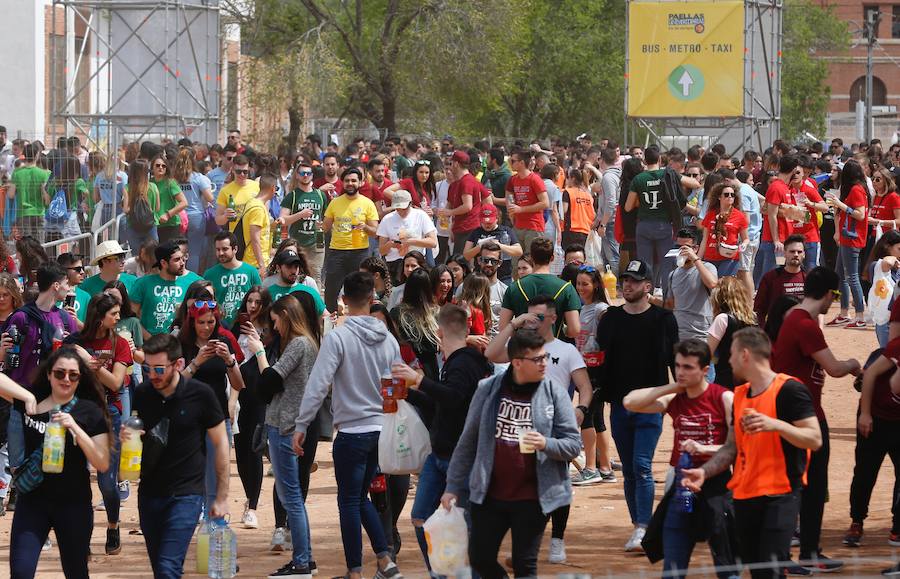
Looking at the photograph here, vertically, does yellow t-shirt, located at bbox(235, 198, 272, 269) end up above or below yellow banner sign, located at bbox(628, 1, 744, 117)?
below

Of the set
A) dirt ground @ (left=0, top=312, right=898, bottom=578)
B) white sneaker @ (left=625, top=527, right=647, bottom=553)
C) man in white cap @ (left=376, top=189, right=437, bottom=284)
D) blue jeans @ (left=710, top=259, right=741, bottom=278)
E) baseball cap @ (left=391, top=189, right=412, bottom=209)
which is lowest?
dirt ground @ (left=0, top=312, right=898, bottom=578)

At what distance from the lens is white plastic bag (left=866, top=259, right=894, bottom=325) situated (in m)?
12.5

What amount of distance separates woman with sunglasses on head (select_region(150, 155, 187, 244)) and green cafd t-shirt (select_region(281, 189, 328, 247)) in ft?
3.83

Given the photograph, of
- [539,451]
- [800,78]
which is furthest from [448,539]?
[800,78]

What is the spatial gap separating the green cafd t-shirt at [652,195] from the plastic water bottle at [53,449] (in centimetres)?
980

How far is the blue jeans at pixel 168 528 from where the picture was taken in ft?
25.1

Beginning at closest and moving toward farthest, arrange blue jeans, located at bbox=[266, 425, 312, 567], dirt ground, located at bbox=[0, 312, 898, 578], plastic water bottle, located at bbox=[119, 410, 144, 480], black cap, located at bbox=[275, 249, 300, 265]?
1. plastic water bottle, located at bbox=[119, 410, 144, 480]
2. blue jeans, located at bbox=[266, 425, 312, 567]
3. dirt ground, located at bbox=[0, 312, 898, 578]
4. black cap, located at bbox=[275, 249, 300, 265]

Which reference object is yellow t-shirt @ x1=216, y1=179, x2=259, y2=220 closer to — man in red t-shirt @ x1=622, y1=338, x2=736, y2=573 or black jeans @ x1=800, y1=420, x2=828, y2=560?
black jeans @ x1=800, y1=420, x2=828, y2=560

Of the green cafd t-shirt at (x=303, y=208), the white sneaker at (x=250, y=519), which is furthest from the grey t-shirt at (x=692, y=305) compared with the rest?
the green cafd t-shirt at (x=303, y=208)

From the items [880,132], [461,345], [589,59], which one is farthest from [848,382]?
[880,132]

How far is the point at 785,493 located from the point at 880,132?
57.2m

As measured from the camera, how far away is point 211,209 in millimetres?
17516

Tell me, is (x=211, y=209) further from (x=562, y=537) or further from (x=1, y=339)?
(x=562, y=537)

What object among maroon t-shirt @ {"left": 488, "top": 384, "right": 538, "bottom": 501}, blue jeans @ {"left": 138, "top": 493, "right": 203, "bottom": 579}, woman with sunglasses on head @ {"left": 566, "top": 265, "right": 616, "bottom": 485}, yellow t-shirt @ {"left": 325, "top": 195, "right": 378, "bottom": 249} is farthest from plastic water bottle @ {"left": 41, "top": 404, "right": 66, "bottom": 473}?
yellow t-shirt @ {"left": 325, "top": 195, "right": 378, "bottom": 249}
